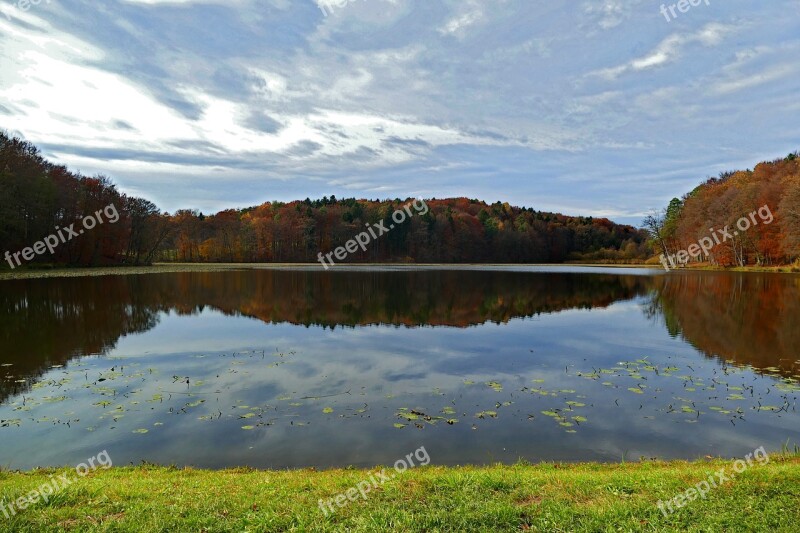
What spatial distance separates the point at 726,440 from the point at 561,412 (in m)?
3.20

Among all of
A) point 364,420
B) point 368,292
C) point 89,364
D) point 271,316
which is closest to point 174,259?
point 368,292

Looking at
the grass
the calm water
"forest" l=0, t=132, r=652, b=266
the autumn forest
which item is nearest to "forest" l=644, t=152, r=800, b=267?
the autumn forest

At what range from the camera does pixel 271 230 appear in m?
119

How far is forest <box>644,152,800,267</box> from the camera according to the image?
205ft

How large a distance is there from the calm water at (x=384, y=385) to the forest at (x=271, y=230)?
4194cm

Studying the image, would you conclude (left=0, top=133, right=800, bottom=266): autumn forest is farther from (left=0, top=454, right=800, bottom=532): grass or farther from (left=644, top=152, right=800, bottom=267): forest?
(left=0, top=454, right=800, bottom=532): grass

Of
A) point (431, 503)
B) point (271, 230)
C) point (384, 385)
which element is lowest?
point (384, 385)

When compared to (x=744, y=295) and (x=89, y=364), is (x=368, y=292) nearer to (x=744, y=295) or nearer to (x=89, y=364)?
(x=89, y=364)

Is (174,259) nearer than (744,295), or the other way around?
(744,295)

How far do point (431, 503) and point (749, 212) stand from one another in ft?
284

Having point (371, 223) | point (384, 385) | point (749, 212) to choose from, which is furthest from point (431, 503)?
point (371, 223)

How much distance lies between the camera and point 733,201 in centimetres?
7600

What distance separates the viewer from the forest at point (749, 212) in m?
62.4

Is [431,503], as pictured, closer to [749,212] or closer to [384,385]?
[384,385]
